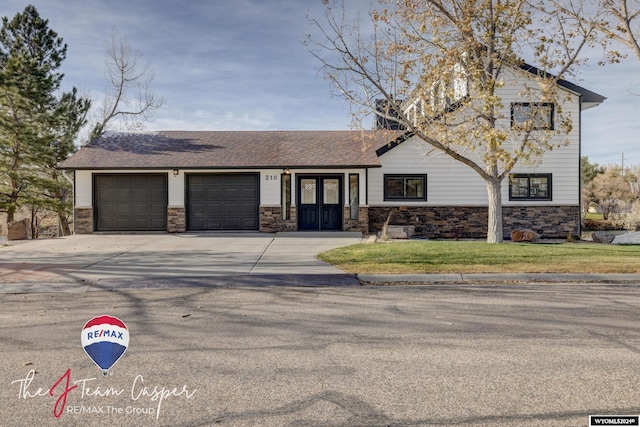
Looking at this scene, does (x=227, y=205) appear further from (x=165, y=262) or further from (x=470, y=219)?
(x=470, y=219)

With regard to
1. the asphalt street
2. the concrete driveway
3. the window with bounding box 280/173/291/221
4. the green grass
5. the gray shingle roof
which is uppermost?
the gray shingle roof

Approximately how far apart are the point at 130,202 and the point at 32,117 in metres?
9.84

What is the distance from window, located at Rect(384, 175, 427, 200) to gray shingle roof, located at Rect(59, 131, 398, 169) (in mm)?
1552

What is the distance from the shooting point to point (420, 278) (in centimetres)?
947

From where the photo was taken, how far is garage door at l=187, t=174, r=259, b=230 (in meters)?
20.4

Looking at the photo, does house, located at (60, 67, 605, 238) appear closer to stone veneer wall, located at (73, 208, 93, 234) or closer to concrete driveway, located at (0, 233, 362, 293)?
stone veneer wall, located at (73, 208, 93, 234)

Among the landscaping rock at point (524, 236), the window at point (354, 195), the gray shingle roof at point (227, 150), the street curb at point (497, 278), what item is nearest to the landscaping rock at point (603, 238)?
the landscaping rock at point (524, 236)

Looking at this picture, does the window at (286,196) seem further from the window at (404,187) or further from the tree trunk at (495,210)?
the tree trunk at (495,210)

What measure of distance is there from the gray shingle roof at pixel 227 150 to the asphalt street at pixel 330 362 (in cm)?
1230

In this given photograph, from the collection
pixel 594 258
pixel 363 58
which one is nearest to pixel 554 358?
pixel 594 258

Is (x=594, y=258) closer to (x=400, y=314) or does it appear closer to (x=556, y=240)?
(x=400, y=314)

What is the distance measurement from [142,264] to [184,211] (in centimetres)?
870

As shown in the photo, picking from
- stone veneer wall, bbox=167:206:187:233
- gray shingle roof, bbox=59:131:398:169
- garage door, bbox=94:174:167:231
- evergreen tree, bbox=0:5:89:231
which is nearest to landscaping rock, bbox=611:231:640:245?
gray shingle roof, bbox=59:131:398:169

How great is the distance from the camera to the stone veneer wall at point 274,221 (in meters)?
20.0
